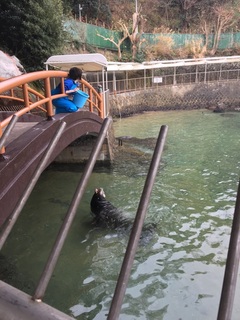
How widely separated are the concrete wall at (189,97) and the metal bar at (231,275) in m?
23.4

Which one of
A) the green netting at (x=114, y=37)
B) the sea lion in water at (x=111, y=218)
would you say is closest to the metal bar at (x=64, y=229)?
the sea lion in water at (x=111, y=218)

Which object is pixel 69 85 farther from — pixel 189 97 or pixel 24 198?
pixel 189 97

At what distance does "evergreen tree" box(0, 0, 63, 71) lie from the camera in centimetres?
1538

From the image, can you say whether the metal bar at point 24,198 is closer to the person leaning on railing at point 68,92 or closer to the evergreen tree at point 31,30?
the person leaning on railing at point 68,92

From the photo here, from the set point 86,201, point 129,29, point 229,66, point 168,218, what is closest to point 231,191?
point 168,218

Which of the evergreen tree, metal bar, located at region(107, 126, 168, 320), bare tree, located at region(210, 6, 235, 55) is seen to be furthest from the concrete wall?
metal bar, located at region(107, 126, 168, 320)

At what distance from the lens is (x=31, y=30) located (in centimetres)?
1543

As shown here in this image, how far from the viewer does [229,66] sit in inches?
1111

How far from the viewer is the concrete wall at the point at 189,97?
25000 millimetres

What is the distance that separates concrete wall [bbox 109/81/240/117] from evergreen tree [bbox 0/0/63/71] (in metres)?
9.39

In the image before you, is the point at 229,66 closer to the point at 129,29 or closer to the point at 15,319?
the point at 129,29

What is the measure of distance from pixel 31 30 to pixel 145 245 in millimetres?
12849

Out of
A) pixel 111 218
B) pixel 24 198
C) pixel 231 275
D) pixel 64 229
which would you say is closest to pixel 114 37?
pixel 111 218

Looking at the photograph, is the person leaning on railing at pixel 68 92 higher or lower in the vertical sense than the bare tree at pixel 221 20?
lower
